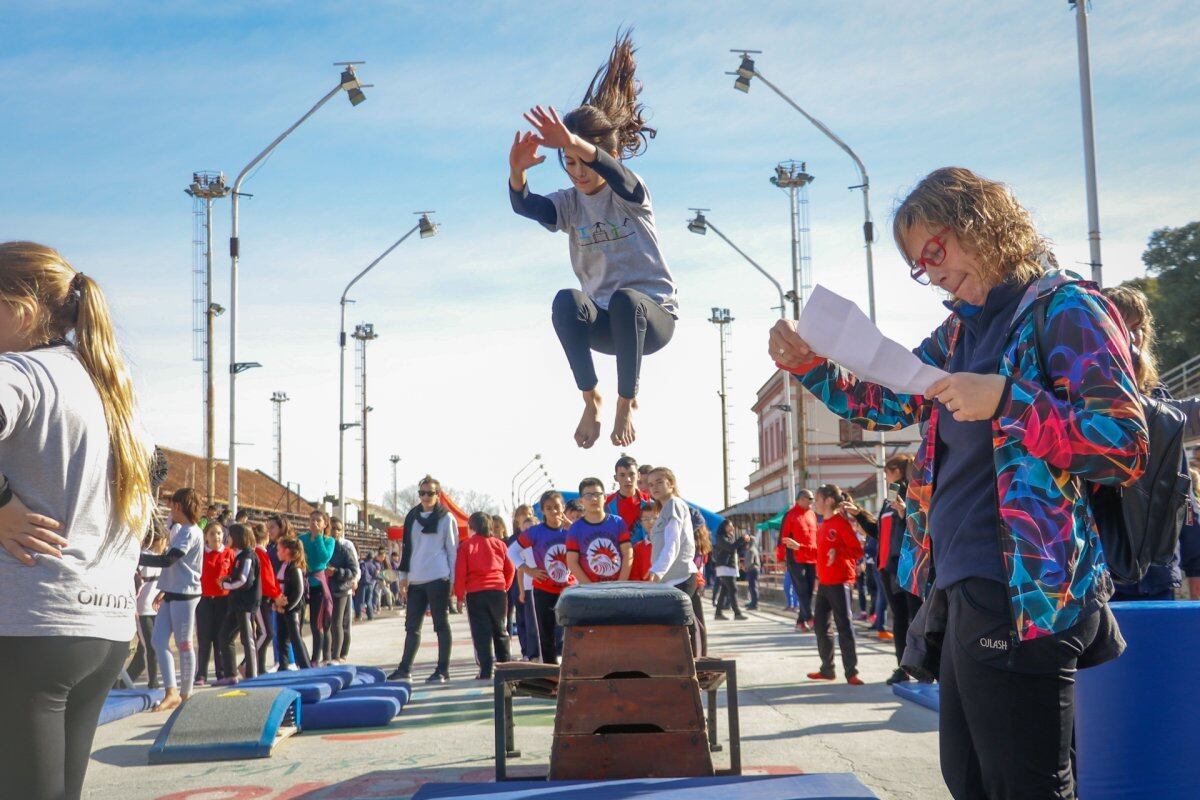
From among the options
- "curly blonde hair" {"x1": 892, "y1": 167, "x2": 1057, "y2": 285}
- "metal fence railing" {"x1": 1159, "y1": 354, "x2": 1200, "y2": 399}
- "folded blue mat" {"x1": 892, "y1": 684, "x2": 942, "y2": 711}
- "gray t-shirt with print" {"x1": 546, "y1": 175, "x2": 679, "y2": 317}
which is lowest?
"folded blue mat" {"x1": 892, "y1": 684, "x2": 942, "y2": 711}

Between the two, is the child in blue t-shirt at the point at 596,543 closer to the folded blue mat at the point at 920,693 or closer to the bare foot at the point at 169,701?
the folded blue mat at the point at 920,693

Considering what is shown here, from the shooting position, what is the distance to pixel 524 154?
182 inches

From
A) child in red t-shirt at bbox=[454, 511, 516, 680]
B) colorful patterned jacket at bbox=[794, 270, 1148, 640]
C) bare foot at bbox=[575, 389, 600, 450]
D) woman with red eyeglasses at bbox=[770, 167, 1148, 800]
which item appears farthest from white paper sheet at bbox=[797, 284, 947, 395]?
child in red t-shirt at bbox=[454, 511, 516, 680]

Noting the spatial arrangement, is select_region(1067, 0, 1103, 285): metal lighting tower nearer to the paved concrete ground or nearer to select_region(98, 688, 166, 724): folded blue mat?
the paved concrete ground

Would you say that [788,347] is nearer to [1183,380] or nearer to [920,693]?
[920,693]

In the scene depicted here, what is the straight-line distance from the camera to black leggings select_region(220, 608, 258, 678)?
1207cm

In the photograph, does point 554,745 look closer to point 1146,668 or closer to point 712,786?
point 712,786

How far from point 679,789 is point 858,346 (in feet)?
8.18

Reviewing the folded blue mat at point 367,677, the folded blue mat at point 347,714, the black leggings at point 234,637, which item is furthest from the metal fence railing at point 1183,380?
the folded blue mat at point 347,714

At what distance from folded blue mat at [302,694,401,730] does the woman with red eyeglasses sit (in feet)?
22.7

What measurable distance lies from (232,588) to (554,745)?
6897 millimetres

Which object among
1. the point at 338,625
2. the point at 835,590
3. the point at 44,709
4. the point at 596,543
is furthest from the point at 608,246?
the point at 338,625

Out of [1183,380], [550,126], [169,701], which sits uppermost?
[1183,380]

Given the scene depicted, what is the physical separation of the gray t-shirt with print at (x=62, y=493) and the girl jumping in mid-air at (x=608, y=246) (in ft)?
6.92
